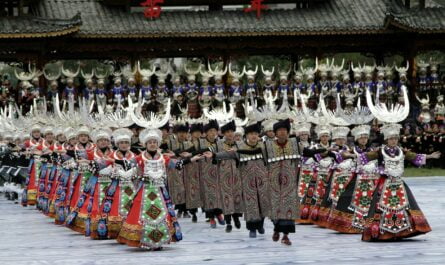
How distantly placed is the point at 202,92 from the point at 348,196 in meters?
18.0

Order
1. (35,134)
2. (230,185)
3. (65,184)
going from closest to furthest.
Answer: (230,185) < (65,184) < (35,134)

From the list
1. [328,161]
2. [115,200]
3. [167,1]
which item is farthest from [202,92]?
[115,200]

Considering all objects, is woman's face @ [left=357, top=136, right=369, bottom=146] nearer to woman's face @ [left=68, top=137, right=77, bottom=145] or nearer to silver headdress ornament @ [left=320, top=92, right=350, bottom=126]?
silver headdress ornament @ [left=320, top=92, right=350, bottom=126]

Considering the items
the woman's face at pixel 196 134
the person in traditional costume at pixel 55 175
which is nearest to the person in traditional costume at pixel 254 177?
the woman's face at pixel 196 134

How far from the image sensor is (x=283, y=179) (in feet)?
52.4

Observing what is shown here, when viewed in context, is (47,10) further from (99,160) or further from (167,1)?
(99,160)

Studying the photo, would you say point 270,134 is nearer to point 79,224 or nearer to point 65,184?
point 79,224

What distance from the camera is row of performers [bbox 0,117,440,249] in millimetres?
15422

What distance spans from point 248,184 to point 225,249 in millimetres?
1322

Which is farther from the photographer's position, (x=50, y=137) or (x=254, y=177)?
(x=50, y=137)

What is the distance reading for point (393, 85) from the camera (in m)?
36.1

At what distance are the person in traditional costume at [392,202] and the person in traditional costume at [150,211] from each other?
103 inches

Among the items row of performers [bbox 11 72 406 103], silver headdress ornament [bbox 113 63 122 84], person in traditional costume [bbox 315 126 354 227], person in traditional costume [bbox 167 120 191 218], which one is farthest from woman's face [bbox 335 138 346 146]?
silver headdress ornament [bbox 113 63 122 84]

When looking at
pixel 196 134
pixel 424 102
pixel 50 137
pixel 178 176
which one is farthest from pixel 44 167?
pixel 424 102
